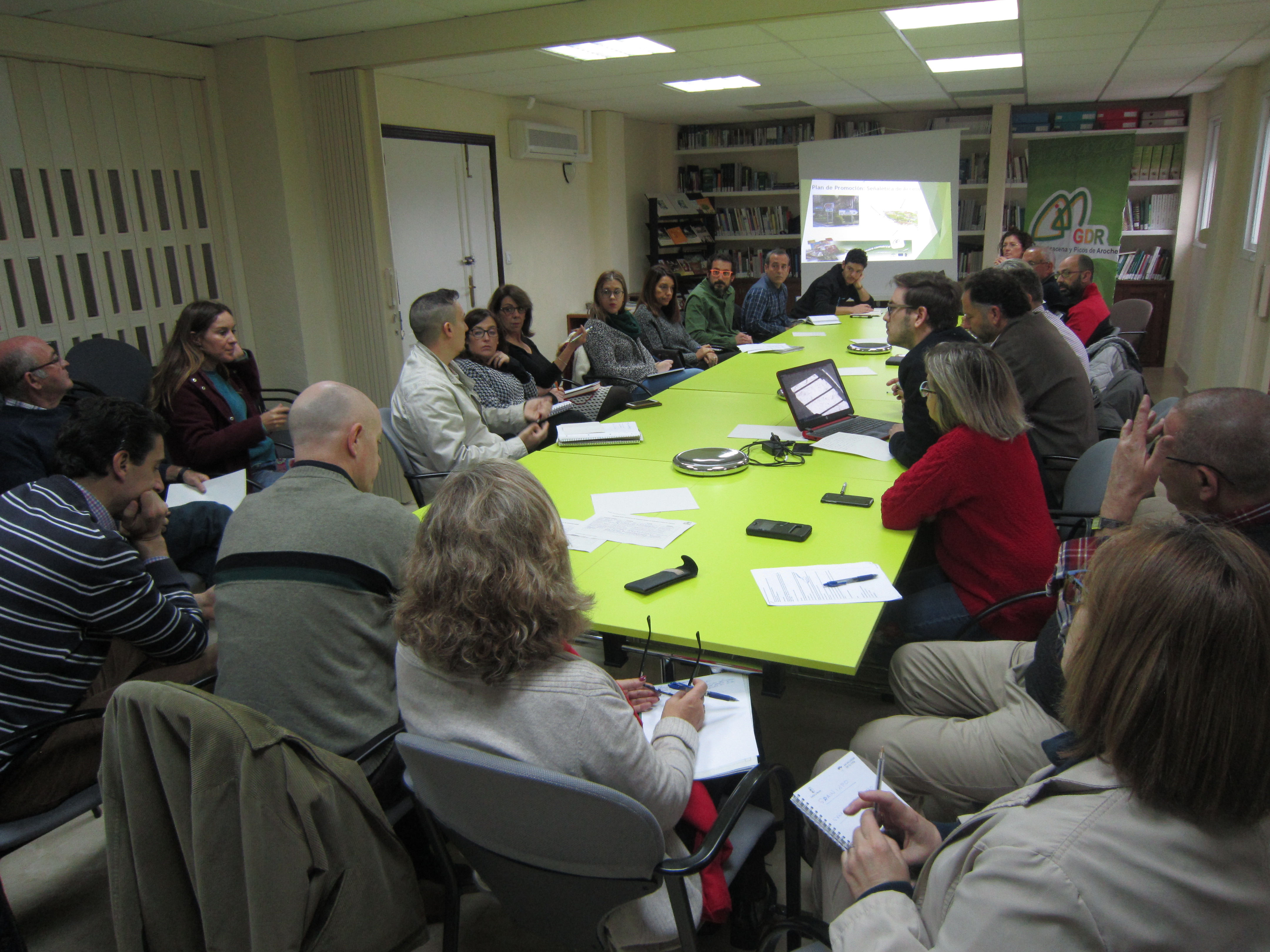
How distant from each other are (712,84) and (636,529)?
17.4ft

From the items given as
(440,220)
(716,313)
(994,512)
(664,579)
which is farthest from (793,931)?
(440,220)

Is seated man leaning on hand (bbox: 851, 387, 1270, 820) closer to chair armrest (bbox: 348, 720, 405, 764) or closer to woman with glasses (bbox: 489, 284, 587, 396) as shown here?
chair armrest (bbox: 348, 720, 405, 764)

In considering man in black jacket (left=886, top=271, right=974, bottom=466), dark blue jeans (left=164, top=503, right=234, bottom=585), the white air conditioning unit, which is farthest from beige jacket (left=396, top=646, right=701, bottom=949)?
the white air conditioning unit

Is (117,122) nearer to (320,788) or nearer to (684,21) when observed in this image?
(684,21)

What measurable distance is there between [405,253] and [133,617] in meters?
4.59

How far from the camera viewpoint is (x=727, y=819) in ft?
4.34

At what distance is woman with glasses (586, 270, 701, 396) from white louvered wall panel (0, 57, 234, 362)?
7.16 feet

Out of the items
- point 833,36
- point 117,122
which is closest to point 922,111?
point 833,36

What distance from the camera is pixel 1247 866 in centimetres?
84

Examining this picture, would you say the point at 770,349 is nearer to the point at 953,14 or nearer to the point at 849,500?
the point at 953,14

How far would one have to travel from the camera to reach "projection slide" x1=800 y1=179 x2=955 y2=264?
861cm

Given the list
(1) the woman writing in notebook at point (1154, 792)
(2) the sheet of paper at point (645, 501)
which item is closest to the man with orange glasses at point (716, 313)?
(2) the sheet of paper at point (645, 501)

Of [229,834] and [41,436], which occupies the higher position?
[41,436]

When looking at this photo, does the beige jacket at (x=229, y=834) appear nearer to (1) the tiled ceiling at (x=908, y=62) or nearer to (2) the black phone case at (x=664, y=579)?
(2) the black phone case at (x=664, y=579)
